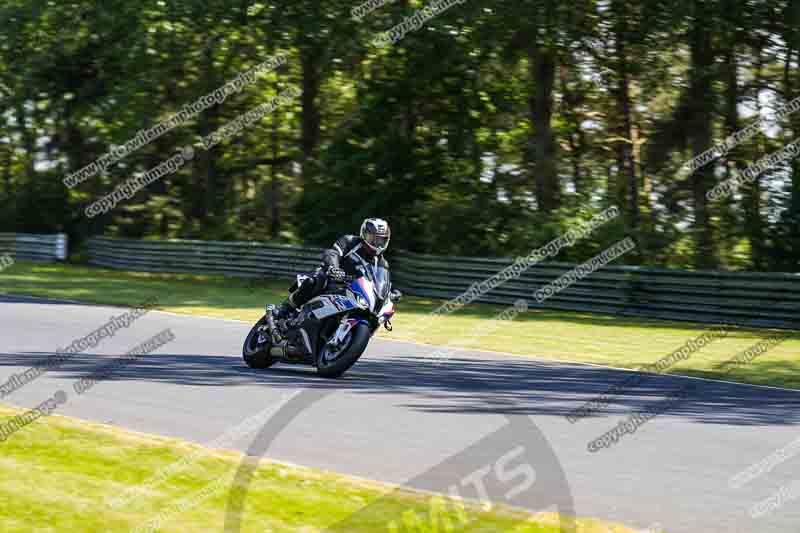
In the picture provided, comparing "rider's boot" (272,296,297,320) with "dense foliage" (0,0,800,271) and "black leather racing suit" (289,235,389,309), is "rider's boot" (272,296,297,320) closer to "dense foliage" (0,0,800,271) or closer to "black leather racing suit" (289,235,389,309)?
"black leather racing suit" (289,235,389,309)

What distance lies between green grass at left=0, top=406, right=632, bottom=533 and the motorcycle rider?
4.35m

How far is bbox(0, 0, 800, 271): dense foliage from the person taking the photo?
27.5 metres

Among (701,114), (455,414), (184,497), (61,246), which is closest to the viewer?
(184,497)

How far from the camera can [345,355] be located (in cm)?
1254

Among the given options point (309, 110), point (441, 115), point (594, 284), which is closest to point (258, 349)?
point (594, 284)

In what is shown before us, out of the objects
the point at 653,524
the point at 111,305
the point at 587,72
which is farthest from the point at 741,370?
the point at 587,72

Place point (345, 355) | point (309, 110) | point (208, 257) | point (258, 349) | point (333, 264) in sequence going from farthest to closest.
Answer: point (309, 110)
point (208, 257)
point (258, 349)
point (345, 355)
point (333, 264)

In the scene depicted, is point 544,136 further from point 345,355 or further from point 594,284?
point 345,355

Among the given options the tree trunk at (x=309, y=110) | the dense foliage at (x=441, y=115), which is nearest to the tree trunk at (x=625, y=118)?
the dense foliage at (x=441, y=115)

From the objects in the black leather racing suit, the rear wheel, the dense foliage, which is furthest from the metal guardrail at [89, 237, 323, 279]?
the black leather racing suit

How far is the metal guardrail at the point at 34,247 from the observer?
3903 centimetres

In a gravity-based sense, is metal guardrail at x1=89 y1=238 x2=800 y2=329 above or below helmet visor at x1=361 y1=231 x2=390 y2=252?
below

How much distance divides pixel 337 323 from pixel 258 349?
4.11 feet

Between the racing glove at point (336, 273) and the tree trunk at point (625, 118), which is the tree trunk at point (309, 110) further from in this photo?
the racing glove at point (336, 273)
